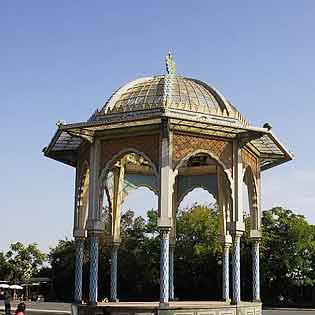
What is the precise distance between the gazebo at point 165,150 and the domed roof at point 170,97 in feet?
0.11

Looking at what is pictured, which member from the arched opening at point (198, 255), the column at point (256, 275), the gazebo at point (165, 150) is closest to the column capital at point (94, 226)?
the gazebo at point (165, 150)

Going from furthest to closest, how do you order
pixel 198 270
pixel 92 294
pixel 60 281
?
1. pixel 60 281
2. pixel 198 270
3. pixel 92 294

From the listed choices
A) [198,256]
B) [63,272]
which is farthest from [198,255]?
[63,272]

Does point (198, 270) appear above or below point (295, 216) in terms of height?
below

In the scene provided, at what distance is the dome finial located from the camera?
57.1 ft

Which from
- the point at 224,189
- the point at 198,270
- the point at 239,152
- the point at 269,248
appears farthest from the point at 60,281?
the point at 239,152

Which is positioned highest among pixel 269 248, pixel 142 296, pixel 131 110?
pixel 131 110

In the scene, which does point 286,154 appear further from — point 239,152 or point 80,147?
point 80,147

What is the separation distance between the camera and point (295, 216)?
43.1 m

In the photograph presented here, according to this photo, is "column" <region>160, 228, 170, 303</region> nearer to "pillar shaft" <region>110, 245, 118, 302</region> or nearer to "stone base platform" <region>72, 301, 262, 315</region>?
"stone base platform" <region>72, 301, 262, 315</region>

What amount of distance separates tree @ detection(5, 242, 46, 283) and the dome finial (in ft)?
156

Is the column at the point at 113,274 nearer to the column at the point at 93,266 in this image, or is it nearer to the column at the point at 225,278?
the column at the point at 93,266

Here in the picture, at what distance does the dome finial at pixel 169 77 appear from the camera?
57.1 feet

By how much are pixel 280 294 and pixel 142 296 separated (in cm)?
1006
